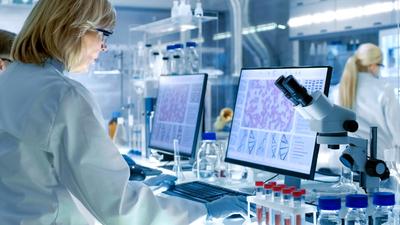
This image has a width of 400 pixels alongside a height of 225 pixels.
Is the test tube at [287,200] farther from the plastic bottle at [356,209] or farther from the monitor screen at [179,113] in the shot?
the monitor screen at [179,113]

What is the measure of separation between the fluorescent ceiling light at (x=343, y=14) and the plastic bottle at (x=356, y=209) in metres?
3.44

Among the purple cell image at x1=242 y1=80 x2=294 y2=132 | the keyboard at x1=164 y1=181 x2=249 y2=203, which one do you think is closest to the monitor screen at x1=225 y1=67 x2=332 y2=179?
the purple cell image at x1=242 y1=80 x2=294 y2=132

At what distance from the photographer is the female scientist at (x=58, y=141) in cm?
122

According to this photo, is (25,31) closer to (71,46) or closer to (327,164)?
(71,46)

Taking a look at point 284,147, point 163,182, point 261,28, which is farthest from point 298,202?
point 261,28

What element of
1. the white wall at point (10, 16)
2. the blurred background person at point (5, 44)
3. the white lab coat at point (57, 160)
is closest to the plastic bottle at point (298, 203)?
the white lab coat at point (57, 160)

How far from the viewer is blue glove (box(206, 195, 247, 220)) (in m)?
1.48

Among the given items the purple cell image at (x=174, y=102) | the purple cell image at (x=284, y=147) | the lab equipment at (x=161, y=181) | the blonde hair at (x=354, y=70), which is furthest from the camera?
the blonde hair at (x=354, y=70)

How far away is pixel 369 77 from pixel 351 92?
0.54 feet

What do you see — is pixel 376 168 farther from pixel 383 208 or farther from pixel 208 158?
pixel 208 158

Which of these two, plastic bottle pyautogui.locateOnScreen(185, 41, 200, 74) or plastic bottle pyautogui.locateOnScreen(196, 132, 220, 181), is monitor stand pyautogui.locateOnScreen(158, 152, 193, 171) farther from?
plastic bottle pyautogui.locateOnScreen(185, 41, 200, 74)

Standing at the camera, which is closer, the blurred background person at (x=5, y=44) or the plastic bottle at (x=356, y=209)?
the plastic bottle at (x=356, y=209)

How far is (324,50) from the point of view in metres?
5.42

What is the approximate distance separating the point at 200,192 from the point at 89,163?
68 cm
